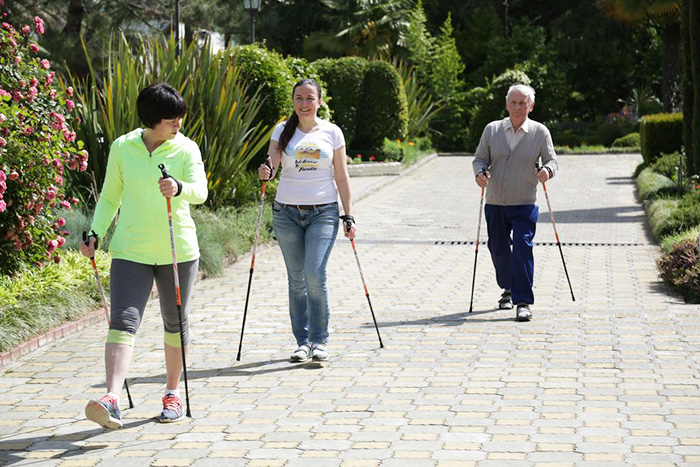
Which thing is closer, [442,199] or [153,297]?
[153,297]

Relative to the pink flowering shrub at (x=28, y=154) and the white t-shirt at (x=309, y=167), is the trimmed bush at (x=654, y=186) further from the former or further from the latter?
the white t-shirt at (x=309, y=167)

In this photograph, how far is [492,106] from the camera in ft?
123

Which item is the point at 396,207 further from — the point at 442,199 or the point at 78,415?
the point at 78,415

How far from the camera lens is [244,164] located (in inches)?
573

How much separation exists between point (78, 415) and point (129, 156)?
55.5 inches

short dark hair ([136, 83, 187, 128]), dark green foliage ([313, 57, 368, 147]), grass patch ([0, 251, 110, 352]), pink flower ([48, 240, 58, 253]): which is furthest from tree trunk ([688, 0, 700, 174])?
short dark hair ([136, 83, 187, 128])

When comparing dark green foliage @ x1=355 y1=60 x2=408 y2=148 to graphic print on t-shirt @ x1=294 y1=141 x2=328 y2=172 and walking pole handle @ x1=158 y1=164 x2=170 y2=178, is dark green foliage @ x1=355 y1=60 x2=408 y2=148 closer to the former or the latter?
graphic print on t-shirt @ x1=294 y1=141 x2=328 y2=172

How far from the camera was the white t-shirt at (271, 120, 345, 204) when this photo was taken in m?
7.18

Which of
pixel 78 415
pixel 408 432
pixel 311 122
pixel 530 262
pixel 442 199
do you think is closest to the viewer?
pixel 408 432

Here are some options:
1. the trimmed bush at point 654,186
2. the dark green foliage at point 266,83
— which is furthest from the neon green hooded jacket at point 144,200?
the trimmed bush at point 654,186

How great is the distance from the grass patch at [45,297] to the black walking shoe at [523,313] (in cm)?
323

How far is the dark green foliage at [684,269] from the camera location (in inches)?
385

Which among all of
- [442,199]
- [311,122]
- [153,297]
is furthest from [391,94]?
[311,122]

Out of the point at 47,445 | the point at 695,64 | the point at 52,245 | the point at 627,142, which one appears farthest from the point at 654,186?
the point at 627,142
